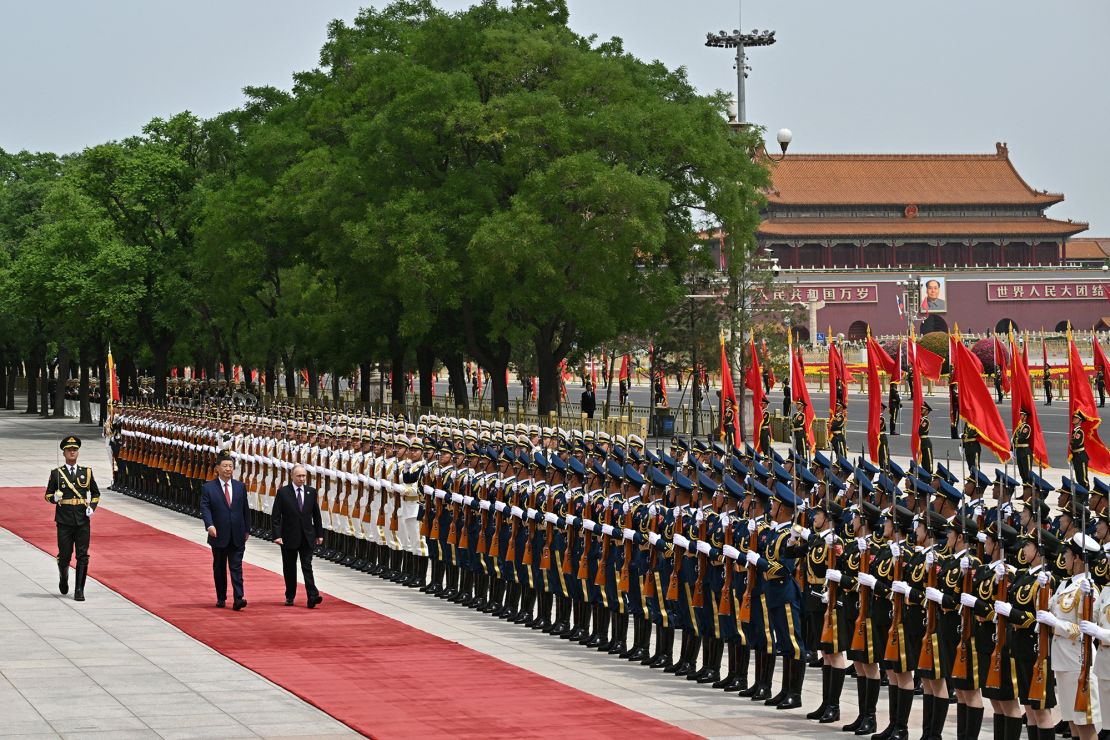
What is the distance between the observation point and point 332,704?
1110 cm

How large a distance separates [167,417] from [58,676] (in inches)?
638

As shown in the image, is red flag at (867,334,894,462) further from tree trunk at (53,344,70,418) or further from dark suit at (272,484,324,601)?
tree trunk at (53,344,70,418)

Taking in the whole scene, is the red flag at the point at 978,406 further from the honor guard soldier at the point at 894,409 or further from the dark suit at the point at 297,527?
the honor guard soldier at the point at 894,409

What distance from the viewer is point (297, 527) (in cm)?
1543

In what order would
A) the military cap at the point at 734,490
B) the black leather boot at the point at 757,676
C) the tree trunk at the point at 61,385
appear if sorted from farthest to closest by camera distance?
1. the tree trunk at the point at 61,385
2. the military cap at the point at 734,490
3. the black leather boot at the point at 757,676

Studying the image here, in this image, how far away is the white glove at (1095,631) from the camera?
8430 mm

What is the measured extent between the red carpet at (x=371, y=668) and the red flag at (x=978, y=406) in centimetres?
865

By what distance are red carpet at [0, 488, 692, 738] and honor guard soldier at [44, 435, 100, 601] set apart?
28.5 inches

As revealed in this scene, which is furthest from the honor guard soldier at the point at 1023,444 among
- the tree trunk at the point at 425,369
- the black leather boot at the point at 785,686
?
the tree trunk at the point at 425,369

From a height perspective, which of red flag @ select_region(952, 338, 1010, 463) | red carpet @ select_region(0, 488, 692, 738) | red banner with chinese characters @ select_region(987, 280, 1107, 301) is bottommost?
red carpet @ select_region(0, 488, 692, 738)

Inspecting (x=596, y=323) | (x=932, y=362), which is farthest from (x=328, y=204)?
(x=932, y=362)

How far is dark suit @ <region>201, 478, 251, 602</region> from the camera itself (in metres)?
15.2

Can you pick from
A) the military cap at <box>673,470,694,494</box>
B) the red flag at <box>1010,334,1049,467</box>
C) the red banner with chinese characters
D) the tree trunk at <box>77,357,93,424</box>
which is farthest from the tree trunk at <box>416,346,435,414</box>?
the red banner with chinese characters

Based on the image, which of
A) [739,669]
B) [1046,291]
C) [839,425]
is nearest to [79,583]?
[739,669]
